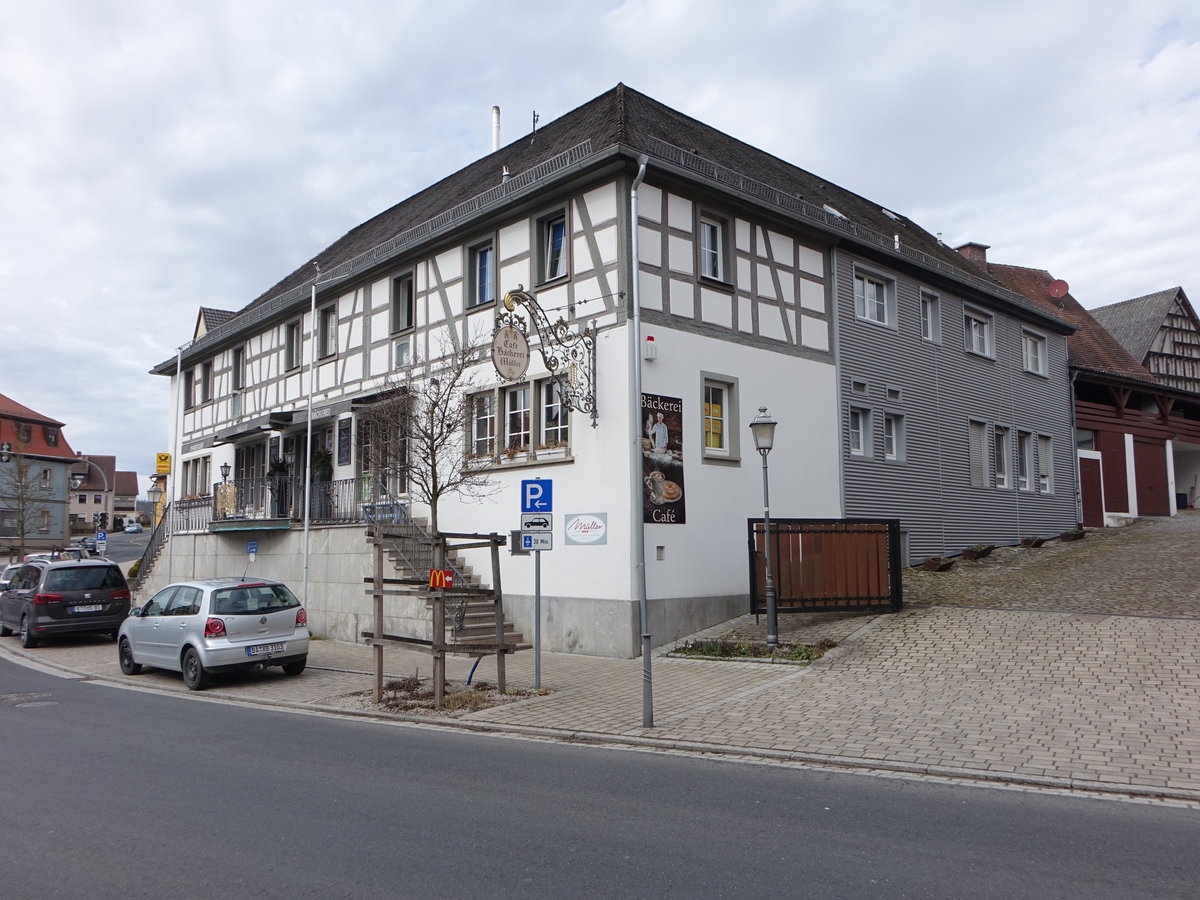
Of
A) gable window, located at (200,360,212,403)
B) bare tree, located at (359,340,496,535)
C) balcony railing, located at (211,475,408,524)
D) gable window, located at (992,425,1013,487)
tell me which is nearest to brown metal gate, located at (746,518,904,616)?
bare tree, located at (359,340,496,535)

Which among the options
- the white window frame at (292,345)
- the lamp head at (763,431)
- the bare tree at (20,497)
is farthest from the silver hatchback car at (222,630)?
the bare tree at (20,497)

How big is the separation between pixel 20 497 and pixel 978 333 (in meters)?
35.9

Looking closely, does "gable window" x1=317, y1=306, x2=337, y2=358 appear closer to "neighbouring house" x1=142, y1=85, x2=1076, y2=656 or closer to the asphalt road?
"neighbouring house" x1=142, y1=85, x2=1076, y2=656

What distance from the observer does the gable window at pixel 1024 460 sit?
24969 mm

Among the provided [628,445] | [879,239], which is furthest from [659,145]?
[879,239]

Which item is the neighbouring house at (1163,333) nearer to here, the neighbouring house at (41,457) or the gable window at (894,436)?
the gable window at (894,436)

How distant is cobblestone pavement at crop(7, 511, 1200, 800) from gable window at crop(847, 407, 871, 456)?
3.37 metres

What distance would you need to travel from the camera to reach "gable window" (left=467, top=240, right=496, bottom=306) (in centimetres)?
1830

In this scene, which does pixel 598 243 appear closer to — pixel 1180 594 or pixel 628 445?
pixel 628 445

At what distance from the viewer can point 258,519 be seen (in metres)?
22.5

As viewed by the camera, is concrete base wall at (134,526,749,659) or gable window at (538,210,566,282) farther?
gable window at (538,210,566,282)

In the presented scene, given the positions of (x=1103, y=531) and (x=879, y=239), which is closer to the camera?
(x=879, y=239)

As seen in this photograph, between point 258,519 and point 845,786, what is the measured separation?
59.9 feet

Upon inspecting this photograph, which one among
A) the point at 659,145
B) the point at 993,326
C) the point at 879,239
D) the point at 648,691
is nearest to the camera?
the point at 648,691
